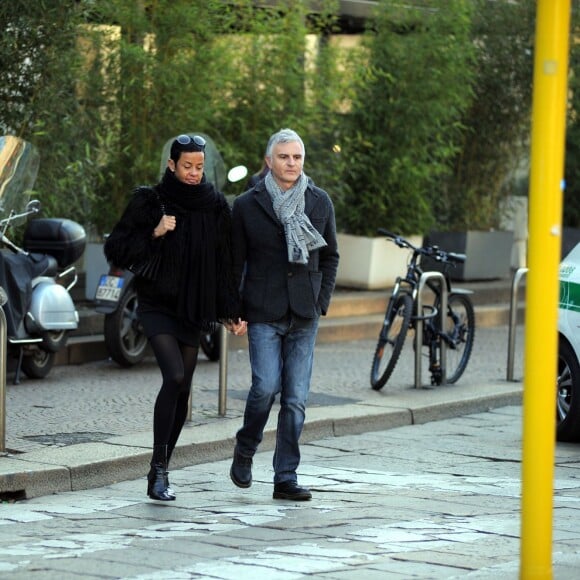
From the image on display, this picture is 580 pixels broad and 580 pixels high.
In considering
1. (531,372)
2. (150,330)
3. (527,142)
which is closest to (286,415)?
(150,330)

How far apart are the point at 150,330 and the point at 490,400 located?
15.0 ft

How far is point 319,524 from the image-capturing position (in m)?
7.21

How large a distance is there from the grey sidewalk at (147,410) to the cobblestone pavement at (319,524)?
148 mm

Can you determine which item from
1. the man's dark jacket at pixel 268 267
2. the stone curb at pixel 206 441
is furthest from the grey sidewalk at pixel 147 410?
the man's dark jacket at pixel 268 267

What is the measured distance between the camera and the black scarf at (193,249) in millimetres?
7742

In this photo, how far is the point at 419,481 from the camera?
28.0 feet

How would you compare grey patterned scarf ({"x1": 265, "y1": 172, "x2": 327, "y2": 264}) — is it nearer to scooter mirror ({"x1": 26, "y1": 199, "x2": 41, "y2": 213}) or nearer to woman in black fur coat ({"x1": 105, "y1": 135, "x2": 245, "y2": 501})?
woman in black fur coat ({"x1": 105, "y1": 135, "x2": 245, "y2": 501})

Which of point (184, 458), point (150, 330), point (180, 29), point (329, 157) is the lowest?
point (184, 458)

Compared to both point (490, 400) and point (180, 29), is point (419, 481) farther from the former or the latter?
point (180, 29)

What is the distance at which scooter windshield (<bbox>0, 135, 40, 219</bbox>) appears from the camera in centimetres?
1141

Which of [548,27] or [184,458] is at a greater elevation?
[548,27]

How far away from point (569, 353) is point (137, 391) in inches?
133

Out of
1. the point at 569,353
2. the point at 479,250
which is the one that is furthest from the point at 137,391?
the point at 479,250

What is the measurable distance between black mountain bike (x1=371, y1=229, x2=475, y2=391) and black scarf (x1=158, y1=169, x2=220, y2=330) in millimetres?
3976
